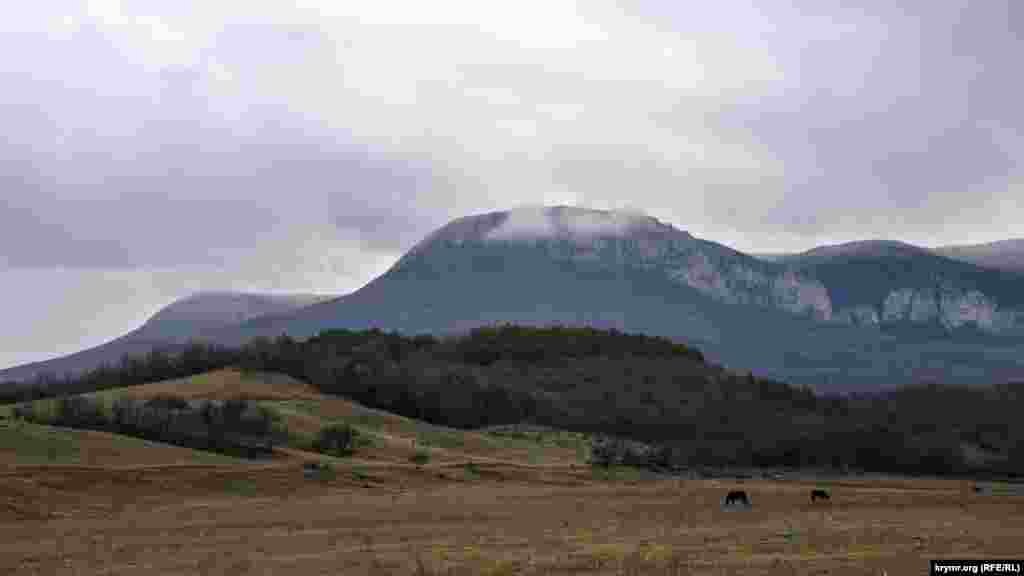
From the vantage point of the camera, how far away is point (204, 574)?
29516mm

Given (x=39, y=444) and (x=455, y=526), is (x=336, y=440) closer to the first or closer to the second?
(x=39, y=444)

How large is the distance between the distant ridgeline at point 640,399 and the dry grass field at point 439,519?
19.4 metres

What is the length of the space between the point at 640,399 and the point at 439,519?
86.8m

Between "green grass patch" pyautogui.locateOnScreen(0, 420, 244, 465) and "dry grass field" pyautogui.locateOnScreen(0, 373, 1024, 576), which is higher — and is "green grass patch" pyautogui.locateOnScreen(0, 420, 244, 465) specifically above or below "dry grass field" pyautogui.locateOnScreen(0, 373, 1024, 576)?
above

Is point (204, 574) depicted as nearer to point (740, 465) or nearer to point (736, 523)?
point (736, 523)

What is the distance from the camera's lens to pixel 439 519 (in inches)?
1784

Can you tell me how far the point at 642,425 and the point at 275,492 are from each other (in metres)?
62.0

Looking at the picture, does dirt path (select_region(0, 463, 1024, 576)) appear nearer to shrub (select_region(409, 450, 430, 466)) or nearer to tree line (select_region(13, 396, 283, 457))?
shrub (select_region(409, 450, 430, 466))

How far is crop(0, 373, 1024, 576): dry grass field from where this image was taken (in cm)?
3103

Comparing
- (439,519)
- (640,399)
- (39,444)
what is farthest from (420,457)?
(640,399)

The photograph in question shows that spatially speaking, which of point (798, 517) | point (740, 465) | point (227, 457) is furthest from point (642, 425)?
point (798, 517)

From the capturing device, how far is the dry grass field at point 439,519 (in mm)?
31031

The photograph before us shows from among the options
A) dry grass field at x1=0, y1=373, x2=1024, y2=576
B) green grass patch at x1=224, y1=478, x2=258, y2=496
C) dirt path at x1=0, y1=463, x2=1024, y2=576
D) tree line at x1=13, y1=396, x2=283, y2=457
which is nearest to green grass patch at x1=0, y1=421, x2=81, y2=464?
dry grass field at x1=0, y1=373, x2=1024, y2=576

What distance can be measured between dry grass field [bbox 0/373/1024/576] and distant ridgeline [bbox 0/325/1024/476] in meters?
19.4
